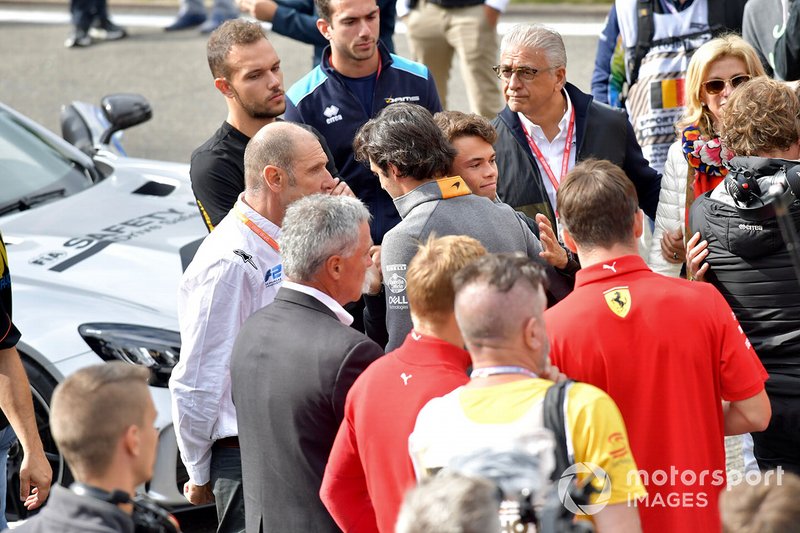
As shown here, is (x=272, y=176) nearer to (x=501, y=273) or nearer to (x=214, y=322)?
(x=214, y=322)

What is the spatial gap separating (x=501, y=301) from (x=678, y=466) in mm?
866

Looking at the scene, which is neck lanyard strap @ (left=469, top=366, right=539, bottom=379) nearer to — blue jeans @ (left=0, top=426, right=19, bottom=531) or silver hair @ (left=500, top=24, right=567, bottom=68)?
blue jeans @ (left=0, top=426, right=19, bottom=531)

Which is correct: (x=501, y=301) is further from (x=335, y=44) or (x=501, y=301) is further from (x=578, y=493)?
(x=335, y=44)

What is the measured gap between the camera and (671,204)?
15.9 ft

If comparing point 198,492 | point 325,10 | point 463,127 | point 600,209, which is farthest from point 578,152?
point 198,492

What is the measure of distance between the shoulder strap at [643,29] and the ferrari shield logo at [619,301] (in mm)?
3311

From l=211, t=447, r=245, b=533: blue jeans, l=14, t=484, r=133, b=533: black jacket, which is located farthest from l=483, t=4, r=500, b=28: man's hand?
l=14, t=484, r=133, b=533: black jacket

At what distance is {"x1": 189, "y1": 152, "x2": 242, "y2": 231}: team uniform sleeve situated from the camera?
5.12m

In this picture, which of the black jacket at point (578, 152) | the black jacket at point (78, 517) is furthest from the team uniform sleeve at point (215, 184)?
the black jacket at point (78, 517)

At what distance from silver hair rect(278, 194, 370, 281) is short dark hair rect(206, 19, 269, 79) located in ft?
5.45

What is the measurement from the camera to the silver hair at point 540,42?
5.23m

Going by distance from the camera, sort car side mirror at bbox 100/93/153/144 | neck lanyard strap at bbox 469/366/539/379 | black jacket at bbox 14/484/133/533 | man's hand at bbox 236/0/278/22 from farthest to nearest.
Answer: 1. car side mirror at bbox 100/93/153/144
2. man's hand at bbox 236/0/278/22
3. neck lanyard strap at bbox 469/366/539/379
4. black jacket at bbox 14/484/133/533

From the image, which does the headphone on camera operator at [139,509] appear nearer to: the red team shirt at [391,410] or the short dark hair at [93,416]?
the short dark hair at [93,416]

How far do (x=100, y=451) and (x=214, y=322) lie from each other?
1379mm
